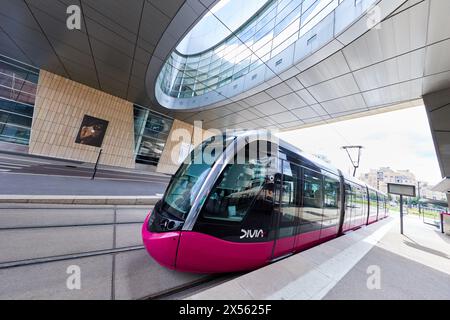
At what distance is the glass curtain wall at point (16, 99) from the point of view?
12.3 meters

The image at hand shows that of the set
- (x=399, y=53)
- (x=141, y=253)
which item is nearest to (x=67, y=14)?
(x=141, y=253)

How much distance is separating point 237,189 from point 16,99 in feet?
63.1

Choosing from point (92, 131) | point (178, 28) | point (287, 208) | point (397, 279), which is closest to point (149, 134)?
point (92, 131)

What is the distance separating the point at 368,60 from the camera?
6383 millimetres

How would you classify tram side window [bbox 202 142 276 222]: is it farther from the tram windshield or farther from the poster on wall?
the poster on wall

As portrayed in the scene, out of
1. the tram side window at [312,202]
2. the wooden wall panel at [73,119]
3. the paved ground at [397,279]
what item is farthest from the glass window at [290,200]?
the wooden wall panel at [73,119]

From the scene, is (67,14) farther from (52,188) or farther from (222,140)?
(222,140)

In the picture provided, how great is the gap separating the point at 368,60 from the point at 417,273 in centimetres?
686

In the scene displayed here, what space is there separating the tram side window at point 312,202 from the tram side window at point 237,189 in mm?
1458

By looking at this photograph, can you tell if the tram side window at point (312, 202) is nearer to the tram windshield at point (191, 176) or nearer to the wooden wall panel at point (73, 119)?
the tram windshield at point (191, 176)

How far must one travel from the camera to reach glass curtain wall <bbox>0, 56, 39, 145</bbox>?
40.4ft

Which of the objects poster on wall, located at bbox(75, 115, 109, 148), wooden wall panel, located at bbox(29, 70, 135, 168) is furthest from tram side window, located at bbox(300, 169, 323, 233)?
poster on wall, located at bbox(75, 115, 109, 148)

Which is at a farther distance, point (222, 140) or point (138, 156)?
point (138, 156)
